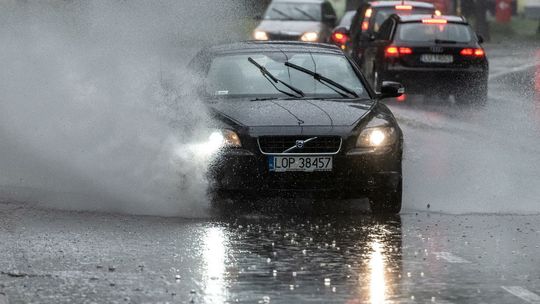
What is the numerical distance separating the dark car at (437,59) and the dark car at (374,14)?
144 inches

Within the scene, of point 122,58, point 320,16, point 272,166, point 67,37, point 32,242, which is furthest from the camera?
point 320,16

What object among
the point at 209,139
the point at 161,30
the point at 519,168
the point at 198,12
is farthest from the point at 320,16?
the point at 209,139

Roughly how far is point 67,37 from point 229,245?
775 centimetres

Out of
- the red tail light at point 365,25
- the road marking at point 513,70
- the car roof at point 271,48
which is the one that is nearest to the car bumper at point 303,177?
the car roof at point 271,48

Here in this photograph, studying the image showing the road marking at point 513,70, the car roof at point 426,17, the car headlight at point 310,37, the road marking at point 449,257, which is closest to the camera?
the road marking at point 449,257

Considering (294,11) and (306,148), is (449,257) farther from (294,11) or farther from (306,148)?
(294,11)

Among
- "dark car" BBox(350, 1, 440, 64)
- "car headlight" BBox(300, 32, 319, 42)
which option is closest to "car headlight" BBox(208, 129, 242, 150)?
"dark car" BBox(350, 1, 440, 64)

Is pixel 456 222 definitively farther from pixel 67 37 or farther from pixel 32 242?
pixel 67 37

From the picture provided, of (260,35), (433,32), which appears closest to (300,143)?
(433,32)

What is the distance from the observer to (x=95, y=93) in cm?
1489

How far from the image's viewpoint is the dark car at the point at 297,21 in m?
39.2

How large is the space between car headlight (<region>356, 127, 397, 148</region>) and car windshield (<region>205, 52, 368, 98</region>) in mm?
1134

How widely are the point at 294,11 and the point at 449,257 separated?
31.6 meters

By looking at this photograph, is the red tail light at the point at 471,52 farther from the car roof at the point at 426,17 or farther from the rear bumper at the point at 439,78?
the car roof at the point at 426,17
